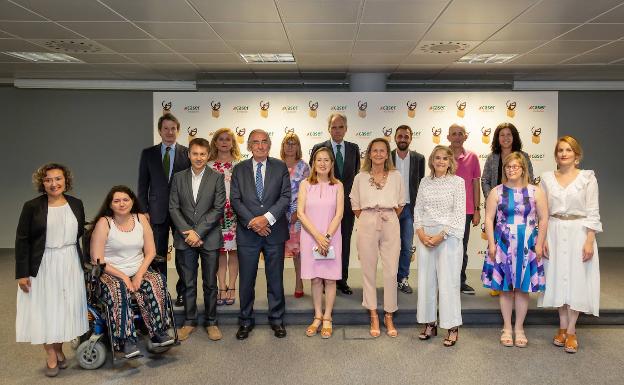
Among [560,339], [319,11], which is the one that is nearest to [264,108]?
[319,11]

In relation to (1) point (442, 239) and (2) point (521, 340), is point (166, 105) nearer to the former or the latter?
(1) point (442, 239)

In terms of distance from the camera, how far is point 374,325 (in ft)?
13.1

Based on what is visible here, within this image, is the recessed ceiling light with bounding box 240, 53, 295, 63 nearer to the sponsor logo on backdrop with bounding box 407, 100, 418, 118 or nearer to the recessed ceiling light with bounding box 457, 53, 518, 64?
the sponsor logo on backdrop with bounding box 407, 100, 418, 118

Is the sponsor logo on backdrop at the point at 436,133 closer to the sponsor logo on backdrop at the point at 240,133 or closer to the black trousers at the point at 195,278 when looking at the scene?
the sponsor logo on backdrop at the point at 240,133

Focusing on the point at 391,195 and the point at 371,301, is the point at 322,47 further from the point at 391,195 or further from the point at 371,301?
the point at 371,301

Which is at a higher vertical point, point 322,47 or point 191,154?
point 322,47

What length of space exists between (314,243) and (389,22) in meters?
2.11

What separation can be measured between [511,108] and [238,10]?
13.1 ft

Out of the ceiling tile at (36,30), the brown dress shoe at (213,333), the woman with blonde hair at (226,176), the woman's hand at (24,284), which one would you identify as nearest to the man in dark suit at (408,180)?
the woman with blonde hair at (226,176)

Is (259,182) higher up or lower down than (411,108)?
lower down

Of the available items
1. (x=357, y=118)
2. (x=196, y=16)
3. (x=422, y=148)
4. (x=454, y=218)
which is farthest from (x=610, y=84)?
(x=196, y=16)

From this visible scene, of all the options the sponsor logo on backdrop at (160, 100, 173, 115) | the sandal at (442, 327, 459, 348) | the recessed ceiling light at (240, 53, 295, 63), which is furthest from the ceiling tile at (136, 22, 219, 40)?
the sandal at (442, 327, 459, 348)

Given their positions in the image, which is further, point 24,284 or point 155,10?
point 155,10

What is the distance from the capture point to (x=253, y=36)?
192 inches
